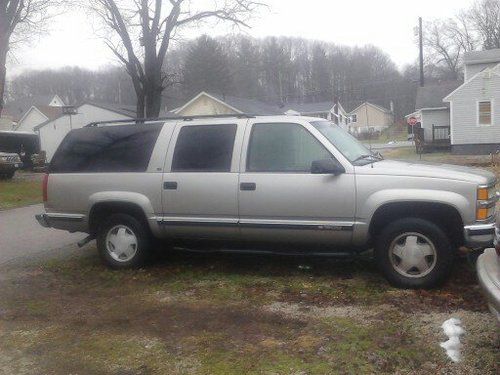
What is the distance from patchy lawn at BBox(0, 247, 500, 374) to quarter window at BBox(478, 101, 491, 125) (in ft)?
82.8

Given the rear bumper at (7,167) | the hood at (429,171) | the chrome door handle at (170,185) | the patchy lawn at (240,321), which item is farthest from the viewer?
the rear bumper at (7,167)

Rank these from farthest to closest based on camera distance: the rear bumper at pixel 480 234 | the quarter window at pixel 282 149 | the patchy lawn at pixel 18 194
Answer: the patchy lawn at pixel 18 194
the quarter window at pixel 282 149
the rear bumper at pixel 480 234

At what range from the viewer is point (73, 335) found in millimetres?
4754

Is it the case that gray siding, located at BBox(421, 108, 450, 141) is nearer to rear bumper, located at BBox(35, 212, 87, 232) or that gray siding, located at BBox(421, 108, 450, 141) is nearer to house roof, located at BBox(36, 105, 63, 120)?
rear bumper, located at BBox(35, 212, 87, 232)

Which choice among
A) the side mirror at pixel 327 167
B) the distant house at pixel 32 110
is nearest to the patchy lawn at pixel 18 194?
the side mirror at pixel 327 167

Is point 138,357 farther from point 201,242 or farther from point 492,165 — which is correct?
point 492,165

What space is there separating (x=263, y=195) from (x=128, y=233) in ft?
6.23

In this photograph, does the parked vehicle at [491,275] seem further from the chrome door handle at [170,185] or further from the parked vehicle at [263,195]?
the chrome door handle at [170,185]

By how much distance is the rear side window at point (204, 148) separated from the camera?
6.03 m

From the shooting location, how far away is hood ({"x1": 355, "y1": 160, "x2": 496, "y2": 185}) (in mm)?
5164

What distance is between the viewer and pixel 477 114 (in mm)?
28844

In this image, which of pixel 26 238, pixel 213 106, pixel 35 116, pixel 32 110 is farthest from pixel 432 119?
pixel 32 110

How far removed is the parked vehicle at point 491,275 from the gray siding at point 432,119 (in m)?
33.3

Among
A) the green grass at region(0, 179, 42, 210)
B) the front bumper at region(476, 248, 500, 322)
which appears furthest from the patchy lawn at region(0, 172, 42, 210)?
the front bumper at region(476, 248, 500, 322)
